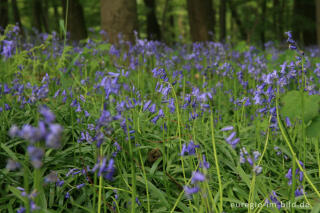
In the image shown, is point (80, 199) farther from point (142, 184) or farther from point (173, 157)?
point (173, 157)

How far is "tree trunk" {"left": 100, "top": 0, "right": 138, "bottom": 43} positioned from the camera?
5973 millimetres

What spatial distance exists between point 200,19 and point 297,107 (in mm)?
7851

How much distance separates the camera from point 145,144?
8.29 feet

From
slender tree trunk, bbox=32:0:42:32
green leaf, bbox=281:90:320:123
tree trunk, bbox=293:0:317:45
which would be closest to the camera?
green leaf, bbox=281:90:320:123

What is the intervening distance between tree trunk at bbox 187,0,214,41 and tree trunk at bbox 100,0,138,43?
10.8 ft

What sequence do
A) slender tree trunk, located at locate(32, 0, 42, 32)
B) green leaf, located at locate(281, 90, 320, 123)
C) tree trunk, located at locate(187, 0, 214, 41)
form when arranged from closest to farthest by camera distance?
green leaf, located at locate(281, 90, 320, 123) < tree trunk, located at locate(187, 0, 214, 41) < slender tree trunk, located at locate(32, 0, 42, 32)

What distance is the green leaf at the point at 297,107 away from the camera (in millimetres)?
1546

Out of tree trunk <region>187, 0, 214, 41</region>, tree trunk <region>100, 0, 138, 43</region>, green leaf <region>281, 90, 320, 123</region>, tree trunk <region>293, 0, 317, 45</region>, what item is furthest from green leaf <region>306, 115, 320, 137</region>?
tree trunk <region>293, 0, 317, 45</region>

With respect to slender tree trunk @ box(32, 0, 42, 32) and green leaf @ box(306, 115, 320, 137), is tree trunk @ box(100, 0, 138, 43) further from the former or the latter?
slender tree trunk @ box(32, 0, 42, 32)

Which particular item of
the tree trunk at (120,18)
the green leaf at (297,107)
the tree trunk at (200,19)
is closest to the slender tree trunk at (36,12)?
the tree trunk at (200,19)

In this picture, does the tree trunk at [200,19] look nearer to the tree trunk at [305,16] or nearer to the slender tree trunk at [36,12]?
the tree trunk at [305,16]

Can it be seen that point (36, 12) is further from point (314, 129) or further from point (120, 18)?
point (314, 129)

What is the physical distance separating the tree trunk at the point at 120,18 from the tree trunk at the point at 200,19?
3287mm

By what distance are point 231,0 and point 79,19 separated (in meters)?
7.76
